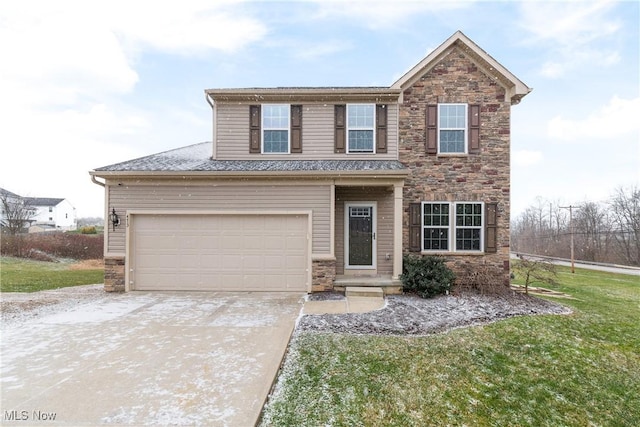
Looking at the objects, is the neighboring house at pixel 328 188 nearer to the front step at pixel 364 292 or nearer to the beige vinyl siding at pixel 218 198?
the beige vinyl siding at pixel 218 198

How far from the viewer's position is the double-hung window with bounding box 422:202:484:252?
9.18 metres

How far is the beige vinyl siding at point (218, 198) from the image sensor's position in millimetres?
8352

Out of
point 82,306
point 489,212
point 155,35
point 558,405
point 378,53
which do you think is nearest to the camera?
point 558,405

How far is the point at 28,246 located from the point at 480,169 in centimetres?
2331

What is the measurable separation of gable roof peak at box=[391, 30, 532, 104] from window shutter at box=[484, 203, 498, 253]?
3.40 meters

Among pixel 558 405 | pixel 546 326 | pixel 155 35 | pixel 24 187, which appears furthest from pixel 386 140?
pixel 24 187

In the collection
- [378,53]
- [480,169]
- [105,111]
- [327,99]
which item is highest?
[378,53]

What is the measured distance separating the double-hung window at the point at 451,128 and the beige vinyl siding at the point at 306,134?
1391mm

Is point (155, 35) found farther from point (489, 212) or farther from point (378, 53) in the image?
point (489, 212)

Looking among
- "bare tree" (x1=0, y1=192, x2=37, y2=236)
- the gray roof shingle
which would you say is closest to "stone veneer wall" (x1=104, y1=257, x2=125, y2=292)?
the gray roof shingle

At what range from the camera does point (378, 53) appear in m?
15.4

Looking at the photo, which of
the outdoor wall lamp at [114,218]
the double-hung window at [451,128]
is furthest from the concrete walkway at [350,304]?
the outdoor wall lamp at [114,218]

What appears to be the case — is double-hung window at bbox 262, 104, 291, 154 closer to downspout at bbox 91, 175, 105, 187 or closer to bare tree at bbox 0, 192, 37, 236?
downspout at bbox 91, 175, 105, 187

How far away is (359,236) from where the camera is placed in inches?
368
